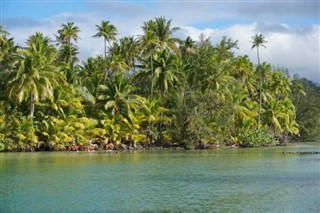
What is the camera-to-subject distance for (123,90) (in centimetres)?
5009

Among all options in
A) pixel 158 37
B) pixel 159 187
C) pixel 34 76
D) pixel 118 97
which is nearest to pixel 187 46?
pixel 158 37

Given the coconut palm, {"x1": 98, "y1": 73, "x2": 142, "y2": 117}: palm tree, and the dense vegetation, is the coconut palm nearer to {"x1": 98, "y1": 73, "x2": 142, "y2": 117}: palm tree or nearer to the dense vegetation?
the dense vegetation

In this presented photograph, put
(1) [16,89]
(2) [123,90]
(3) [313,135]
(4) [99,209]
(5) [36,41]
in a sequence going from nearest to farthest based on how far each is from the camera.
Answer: (4) [99,209] → (1) [16,89] → (5) [36,41] → (2) [123,90] → (3) [313,135]

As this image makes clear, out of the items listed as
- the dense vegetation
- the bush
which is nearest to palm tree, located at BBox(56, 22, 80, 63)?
the dense vegetation

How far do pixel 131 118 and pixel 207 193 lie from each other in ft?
100

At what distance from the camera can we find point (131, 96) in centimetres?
5041

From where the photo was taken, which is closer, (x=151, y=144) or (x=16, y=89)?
(x=16, y=89)

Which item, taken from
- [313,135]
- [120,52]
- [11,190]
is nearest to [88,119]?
[120,52]

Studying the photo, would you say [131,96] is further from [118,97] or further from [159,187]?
[159,187]

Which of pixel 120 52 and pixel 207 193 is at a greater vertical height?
pixel 120 52

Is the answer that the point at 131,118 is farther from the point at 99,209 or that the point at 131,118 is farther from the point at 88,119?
the point at 99,209

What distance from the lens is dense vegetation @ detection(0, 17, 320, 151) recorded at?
44.4 meters

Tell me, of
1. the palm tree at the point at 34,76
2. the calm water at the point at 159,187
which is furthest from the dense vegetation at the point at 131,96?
the calm water at the point at 159,187

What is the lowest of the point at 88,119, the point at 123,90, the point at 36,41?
the point at 88,119
